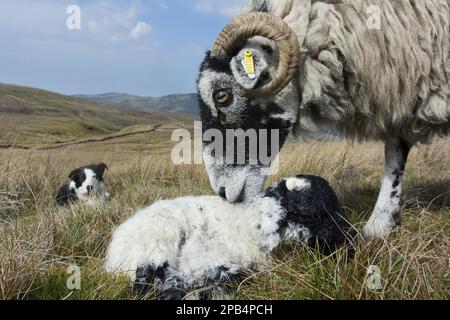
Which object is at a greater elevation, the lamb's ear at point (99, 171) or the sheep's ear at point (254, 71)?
the sheep's ear at point (254, 71)

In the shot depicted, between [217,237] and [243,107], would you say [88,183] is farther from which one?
[217,237]

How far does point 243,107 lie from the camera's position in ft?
15.0

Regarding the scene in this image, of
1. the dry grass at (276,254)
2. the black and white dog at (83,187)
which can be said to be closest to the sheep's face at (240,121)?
the dry grass at (276,254)

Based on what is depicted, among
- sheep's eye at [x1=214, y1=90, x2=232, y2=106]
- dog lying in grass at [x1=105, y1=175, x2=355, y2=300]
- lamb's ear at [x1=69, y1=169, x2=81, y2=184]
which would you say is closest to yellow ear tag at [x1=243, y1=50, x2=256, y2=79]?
sheep's eye at [x1=214, y1=90, x2=232, y2=106]

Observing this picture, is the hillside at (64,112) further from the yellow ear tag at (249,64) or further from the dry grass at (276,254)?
the yellow ear tag at (249,64)

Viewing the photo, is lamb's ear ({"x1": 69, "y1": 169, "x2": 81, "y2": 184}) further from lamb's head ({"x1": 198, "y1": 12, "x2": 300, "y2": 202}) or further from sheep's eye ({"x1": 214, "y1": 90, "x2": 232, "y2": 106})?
sheep's eye ({"x1": 214, "y1": 90, "x2": 232, "y2": 106})

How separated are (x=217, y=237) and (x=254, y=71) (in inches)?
56.1

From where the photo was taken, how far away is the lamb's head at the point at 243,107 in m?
4.46

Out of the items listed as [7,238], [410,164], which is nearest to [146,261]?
[7,238]

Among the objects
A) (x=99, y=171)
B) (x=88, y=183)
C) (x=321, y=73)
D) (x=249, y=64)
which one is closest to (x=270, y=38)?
(x=249, y=64)

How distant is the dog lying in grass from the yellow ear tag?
953mm

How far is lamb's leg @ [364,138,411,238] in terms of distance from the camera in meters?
4.66

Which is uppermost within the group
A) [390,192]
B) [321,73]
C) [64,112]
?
[321,73]

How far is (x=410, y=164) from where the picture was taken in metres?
9.92
